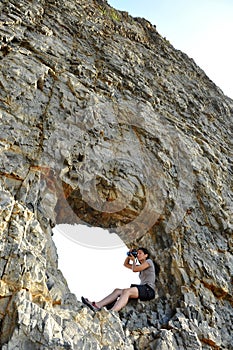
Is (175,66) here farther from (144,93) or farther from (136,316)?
(136,316)

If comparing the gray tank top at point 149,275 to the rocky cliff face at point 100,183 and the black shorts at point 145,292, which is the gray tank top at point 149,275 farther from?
the rocky cliff face at point 100,183

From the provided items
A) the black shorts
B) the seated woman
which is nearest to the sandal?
the seated woman

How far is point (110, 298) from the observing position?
7.91 meters

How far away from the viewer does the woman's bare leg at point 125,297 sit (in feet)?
24.9

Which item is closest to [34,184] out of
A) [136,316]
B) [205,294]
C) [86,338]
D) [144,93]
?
[86,338]

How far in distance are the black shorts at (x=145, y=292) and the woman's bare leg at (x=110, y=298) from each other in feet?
1.64

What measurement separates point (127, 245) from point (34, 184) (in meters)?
3.99

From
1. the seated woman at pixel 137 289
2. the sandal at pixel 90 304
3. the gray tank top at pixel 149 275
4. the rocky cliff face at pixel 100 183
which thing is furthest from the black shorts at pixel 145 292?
the sandal at pixel 90 304

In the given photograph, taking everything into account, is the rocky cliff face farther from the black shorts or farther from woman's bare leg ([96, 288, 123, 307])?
woman's bare leg ([96, 288, 123, 307])

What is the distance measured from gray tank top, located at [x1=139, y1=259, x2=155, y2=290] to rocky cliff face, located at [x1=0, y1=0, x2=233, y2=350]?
23.1 inches

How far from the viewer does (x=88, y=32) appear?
47.0ft

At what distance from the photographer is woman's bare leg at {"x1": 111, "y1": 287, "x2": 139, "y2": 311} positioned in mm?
7578

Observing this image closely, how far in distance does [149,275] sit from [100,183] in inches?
111

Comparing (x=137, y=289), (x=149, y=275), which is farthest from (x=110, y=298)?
(x=149, y=275)
